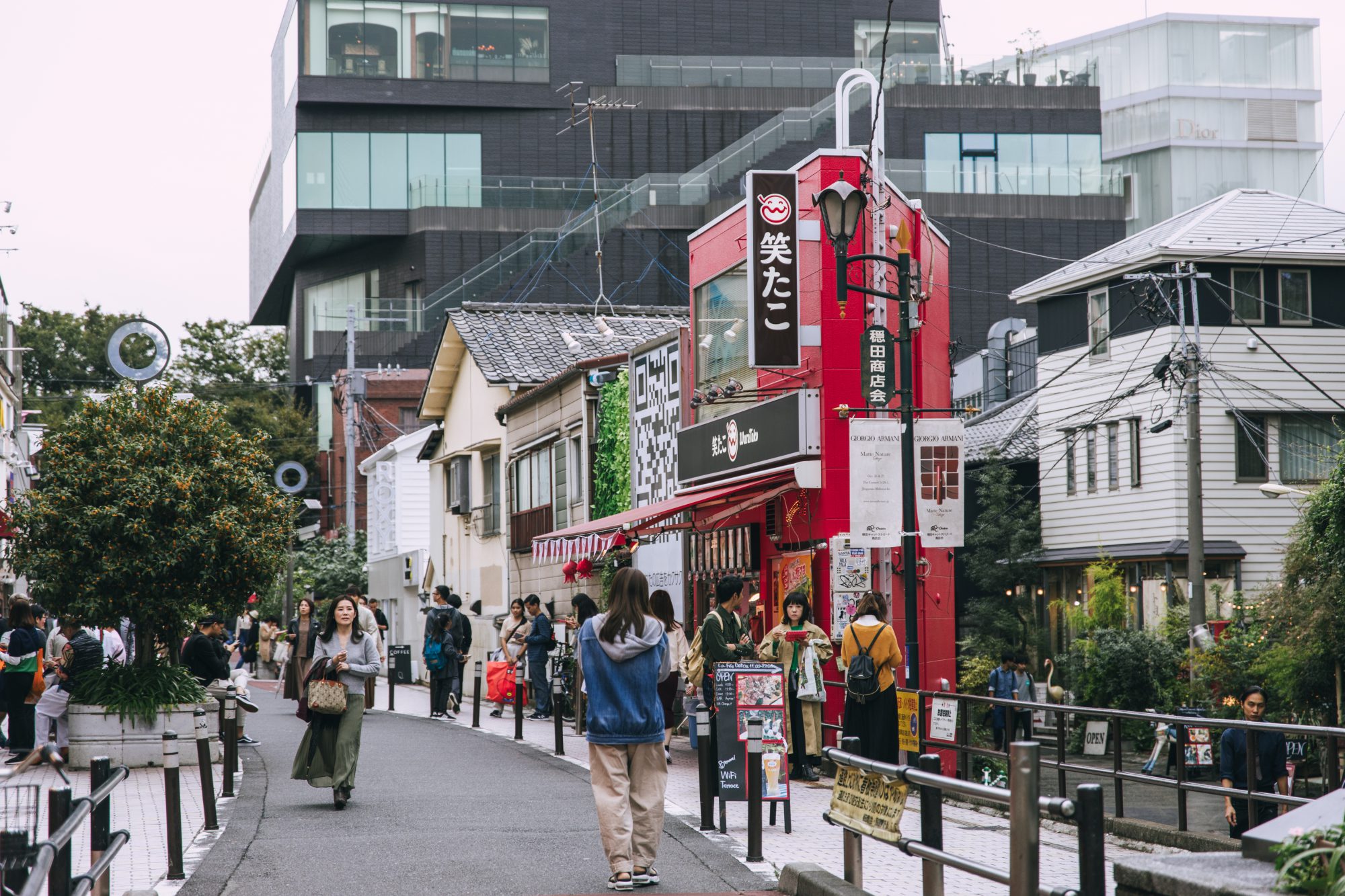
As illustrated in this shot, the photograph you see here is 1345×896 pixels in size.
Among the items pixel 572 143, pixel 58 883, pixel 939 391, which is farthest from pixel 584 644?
pixel 572 143

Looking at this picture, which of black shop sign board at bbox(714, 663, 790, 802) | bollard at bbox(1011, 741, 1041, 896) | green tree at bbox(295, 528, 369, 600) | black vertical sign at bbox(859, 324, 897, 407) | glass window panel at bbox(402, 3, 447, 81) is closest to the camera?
bollard at bbox(1011, 741, 1041, 896)

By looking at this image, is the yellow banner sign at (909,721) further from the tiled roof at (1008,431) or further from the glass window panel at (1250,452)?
the tiled roof at (1008,431)

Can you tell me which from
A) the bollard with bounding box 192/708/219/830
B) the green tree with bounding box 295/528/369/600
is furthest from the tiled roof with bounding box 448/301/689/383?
→ the bollard with bounding box 192/708/219/830

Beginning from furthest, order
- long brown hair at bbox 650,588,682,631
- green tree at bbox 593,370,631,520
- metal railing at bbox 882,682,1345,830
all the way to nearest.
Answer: green tree at bbox 593,370,631,520 < long brown hair at bbox 650,588,682,631 < metal railing at bbox 882,682,1345,830

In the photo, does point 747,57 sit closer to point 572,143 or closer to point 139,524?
point 572,143

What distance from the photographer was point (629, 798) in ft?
32.1

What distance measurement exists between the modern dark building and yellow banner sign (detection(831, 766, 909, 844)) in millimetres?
43416

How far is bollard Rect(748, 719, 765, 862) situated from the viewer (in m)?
10.3

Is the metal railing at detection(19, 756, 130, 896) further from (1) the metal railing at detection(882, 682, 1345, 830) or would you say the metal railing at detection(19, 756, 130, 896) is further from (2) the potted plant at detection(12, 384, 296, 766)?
(2) the potted plant at detection(12, 384, 296, 766)

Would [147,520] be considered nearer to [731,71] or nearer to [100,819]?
[100,819]

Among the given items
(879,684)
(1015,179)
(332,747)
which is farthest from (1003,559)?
(332,747)

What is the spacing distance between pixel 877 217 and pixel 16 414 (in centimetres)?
3723

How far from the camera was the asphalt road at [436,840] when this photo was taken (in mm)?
9617

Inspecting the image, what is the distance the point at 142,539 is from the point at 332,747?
465 centimetres
